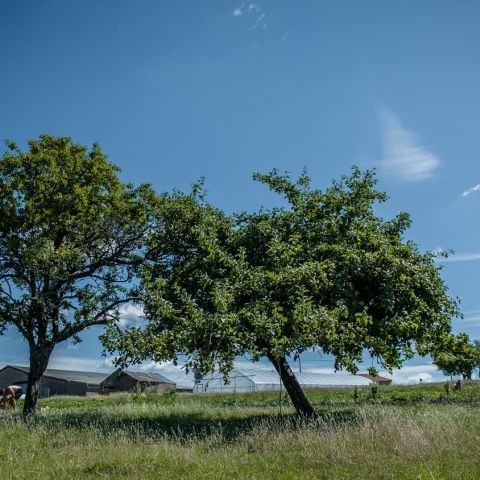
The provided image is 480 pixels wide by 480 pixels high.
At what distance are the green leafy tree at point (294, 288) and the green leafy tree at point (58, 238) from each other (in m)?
3.84

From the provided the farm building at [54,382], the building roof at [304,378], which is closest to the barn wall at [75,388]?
the farm building at [54,382]

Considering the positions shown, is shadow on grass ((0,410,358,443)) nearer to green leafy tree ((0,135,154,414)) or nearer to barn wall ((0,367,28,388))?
green leafy tree ((0,135,154,414))

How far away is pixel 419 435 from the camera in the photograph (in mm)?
12719

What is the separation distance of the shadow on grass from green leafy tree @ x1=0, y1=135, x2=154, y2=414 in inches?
207

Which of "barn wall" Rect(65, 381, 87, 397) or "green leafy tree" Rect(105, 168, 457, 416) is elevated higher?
"green leafy tree" Rect(105, 168, 457, 416)

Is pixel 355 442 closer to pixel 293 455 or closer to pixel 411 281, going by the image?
pixel 293 455

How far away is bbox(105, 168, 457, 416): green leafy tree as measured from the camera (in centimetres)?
1703

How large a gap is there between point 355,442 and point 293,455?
73.6 inches

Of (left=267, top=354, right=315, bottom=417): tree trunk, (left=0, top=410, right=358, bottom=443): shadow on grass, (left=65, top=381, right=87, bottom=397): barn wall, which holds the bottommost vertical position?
(left=65, top=381, right=87, bottom=397): barn wall

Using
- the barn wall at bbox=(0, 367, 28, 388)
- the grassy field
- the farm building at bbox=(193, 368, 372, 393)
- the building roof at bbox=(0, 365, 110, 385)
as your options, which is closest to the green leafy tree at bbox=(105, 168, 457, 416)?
the grassy field

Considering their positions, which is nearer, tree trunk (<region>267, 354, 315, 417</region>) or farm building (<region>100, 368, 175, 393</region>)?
tree trunk (<region>267, 354, 315, 417</region>)

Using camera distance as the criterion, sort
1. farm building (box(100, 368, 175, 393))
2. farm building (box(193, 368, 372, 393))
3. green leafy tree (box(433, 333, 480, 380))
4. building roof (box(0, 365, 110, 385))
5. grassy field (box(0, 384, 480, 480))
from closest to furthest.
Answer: grassy field (box(0, 384, 480, 480)), green leafy tree (box(433, 333, 480, 380)), farm building (box(193, 368, 372, 393)), building roof (box(0, 365, 110, 385)), farm building (box(100, 368, 175, 393))

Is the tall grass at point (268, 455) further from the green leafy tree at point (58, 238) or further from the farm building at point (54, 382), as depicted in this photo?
the farm building at point (54, 382)

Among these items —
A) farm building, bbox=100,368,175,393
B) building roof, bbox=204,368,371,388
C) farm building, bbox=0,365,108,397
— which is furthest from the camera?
farm building, bbox=100,368,175,393
